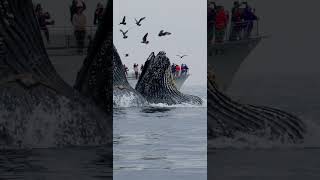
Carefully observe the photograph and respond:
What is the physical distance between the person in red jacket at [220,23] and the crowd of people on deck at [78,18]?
1.45m

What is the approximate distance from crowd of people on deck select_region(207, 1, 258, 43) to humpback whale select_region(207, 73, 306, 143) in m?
0.55

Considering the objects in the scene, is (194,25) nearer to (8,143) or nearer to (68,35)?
(68,35)

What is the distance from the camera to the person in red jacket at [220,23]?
774 centimetres

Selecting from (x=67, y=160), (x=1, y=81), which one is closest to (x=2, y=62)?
(x=1, y=81)

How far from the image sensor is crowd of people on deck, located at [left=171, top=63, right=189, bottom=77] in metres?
7.67

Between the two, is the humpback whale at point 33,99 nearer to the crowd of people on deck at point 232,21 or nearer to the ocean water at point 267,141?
the ocean water at point 267,141

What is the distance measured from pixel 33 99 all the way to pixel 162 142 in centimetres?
171

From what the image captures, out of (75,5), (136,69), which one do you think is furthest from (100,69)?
(75,5)

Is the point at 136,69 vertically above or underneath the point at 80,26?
underneath

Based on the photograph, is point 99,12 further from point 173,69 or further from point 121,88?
point 173,69

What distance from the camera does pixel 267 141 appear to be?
7.76 m

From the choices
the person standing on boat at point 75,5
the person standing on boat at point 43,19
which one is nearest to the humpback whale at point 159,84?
the person standing on boat at point 75,5

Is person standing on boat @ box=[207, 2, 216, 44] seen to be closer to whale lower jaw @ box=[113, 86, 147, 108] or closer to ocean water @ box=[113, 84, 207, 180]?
ocean water @ box=[113, 84, 207, 180]

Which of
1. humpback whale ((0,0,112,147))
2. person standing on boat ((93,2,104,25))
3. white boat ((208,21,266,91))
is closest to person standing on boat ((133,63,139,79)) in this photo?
humpback whale ((0,0,112,147))
